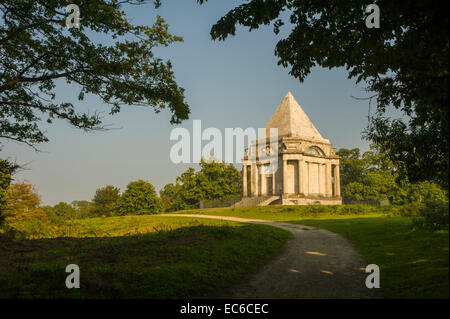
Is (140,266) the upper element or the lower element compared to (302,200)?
upper

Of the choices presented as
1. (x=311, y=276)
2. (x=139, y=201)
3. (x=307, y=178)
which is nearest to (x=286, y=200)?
(x=307, y=178)

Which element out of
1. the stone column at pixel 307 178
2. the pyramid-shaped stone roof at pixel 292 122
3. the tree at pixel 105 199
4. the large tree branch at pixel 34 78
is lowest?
the tree at pixel 105 199

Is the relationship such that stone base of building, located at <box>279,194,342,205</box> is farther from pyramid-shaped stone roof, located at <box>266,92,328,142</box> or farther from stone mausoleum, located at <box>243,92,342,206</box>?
pyramid-shaped stone roof, located at <box>266,92,328,142</box>

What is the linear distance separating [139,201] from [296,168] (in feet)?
88.6

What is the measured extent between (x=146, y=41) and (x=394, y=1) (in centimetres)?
815

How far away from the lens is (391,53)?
667 centimetres

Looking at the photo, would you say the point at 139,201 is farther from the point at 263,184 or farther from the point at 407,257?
the point at 407,257

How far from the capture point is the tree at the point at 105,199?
66.5 meters

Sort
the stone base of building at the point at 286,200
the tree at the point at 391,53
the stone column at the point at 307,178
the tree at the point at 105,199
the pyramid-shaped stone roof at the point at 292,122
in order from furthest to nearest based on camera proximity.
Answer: the tree at the point at 105,199 → the pyramid-shaped stone roof at the point at 292,122 → the stone column at the point at 307,178 → the stone base of building at the point at 286,200 → the tree at the point at 391,53

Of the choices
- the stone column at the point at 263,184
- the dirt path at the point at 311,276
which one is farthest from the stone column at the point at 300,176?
the dirt path at the point at 311,276

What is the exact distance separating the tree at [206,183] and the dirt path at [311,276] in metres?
45.4

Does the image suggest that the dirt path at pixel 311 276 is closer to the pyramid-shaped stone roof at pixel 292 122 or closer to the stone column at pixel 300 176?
the stone column at pixel 300 176

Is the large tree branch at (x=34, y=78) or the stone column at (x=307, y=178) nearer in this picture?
the large tree branch at (x=34, y=78)

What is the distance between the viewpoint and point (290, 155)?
45719mm
